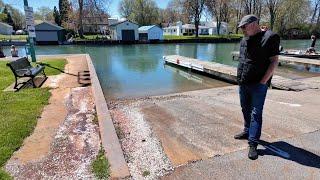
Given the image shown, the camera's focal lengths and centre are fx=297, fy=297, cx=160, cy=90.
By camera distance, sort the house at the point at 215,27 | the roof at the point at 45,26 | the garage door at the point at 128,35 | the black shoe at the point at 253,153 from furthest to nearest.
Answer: the house at the point at 215,27 < the garage door at the point at 128,35 < the roof at the point at 45,26 < the black shoe at the point at 253,153

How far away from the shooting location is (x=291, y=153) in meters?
3.96

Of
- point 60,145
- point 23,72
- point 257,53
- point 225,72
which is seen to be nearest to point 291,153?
point 257,53

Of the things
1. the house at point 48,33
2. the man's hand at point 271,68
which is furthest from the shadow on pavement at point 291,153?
the house at point 48,33

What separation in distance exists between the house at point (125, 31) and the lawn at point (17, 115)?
149 feet

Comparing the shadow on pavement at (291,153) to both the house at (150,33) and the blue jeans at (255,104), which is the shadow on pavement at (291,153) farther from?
the house at (150,33)

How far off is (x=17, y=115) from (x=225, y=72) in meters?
8.95

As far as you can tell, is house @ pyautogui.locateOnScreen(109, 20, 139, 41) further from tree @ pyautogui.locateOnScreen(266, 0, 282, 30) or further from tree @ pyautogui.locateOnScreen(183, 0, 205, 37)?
tree @ pyautogui.locateOnScreen(266, 0, 282, 30)

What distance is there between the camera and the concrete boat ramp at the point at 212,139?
140 inches

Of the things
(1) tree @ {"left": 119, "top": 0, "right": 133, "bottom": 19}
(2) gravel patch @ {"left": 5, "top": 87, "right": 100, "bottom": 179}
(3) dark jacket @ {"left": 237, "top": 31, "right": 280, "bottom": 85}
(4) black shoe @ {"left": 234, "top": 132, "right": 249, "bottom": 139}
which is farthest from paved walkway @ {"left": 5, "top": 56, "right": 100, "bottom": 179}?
(1) tree @ {"left": 119, "top": 0, "right": 133, "bottom": 19}

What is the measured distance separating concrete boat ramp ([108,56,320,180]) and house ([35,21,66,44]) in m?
46.5

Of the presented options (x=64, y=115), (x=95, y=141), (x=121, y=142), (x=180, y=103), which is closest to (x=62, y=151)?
(x=95, y=141)

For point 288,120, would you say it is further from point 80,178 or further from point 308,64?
point 308,64

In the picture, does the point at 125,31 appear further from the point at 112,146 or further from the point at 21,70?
the point at 112,146

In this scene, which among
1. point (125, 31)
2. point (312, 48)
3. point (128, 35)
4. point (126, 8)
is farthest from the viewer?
point (126, 8)
